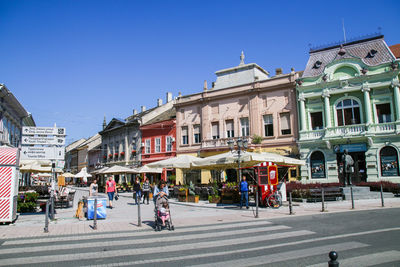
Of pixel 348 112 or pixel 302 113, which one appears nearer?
pixel 348 112

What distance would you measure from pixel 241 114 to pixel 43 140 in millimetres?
21543

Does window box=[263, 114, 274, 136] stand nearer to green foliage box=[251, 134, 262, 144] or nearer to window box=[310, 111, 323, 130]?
green foliage box=[251, 134, 262, 144]

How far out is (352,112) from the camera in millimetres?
25469

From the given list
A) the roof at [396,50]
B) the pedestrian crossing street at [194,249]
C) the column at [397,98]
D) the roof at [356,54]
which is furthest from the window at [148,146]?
the pedestrian crossing street at [194,249]

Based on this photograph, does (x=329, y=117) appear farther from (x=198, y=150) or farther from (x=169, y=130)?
(x=169, y=130)

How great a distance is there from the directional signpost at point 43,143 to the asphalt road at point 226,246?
3.56 meters

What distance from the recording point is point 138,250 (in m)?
7.48

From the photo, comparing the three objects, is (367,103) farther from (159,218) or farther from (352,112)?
(159,218)

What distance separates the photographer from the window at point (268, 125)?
29156 millimetres

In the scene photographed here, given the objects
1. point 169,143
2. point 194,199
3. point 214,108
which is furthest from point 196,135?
point 194,199

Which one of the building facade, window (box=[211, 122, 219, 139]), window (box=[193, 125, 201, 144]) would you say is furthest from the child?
window (box=[193, 125, 201, 144])

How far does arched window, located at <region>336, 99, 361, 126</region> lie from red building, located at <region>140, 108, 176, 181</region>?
58.5 feet

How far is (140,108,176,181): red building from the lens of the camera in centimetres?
3644

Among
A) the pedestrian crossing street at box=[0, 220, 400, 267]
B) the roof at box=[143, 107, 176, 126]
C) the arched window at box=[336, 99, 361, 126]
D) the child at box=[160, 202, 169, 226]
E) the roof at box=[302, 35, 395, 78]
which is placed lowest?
the pedestrian crossing street at box=[0, 220, 400, 267]
